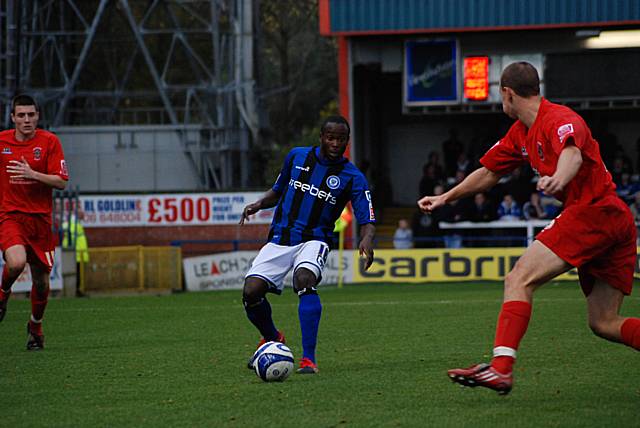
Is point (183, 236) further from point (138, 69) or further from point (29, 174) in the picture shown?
point (29, 174)

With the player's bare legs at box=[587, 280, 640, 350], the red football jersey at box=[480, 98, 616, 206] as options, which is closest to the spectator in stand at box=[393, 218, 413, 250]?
the player's bare legs at box=[587, 280, 640, 350]

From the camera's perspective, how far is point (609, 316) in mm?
6730

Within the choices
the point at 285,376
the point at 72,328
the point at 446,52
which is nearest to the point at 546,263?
the point at 285,376

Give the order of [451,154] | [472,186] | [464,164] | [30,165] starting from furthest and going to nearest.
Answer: [451,154], [464,164], [30,165], [472,186]

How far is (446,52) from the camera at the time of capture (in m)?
25.4

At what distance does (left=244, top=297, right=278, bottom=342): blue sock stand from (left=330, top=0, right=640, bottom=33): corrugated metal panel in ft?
55.4

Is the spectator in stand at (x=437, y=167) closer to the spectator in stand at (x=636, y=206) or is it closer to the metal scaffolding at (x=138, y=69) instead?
the spectator in stand at (x=636, y=206)

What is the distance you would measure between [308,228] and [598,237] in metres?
2.70

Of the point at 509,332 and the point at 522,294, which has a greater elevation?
the point at 522,294

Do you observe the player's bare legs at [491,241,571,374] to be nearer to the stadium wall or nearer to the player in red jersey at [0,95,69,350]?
the player in red jersey at [0,95,69,350]

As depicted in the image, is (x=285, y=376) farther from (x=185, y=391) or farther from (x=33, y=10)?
(x=33, y=10)

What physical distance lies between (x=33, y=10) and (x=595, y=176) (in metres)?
26.3

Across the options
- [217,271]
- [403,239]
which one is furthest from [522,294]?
[217,271]

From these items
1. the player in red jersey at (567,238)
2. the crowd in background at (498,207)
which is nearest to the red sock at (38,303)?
the player in red jersey at (567,238)
